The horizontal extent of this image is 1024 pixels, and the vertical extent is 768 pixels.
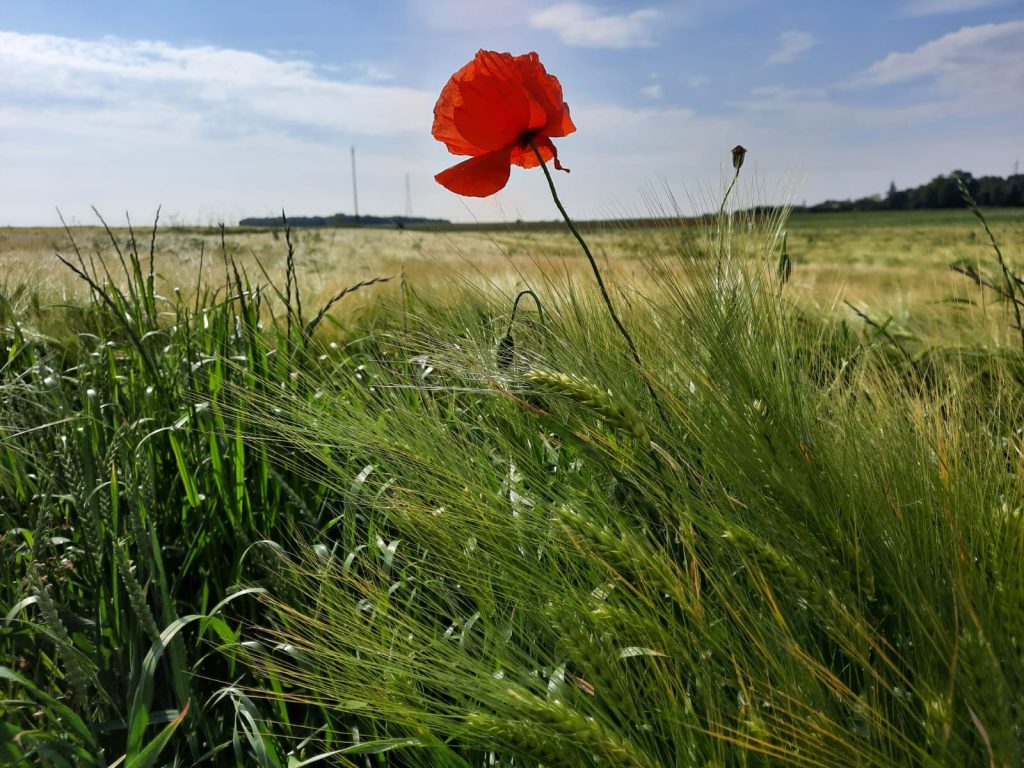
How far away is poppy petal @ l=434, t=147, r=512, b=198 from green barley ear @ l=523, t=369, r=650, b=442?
46 centimetres

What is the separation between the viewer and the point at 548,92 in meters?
1.18

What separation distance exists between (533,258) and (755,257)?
0.38 m

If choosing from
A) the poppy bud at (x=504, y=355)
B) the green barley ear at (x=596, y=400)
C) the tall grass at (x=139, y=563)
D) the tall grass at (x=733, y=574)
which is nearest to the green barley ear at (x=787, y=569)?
the tall grass at (x=733, y=574)

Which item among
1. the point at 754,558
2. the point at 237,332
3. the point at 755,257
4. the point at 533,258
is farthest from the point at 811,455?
the point at 237,332

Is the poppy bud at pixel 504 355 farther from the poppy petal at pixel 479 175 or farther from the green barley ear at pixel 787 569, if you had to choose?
the green barley ear at pixel 787 569

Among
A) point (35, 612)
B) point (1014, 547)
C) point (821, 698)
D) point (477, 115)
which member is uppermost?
point (477, 115)

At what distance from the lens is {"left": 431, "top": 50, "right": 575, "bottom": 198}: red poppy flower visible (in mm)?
1135

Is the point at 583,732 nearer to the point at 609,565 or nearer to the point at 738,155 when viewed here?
the point at 609,565

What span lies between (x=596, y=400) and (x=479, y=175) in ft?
1.75

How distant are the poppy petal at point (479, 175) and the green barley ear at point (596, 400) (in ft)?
1.52

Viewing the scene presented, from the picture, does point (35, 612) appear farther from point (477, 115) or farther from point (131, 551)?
point (477, 115)

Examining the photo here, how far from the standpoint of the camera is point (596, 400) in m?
0.89

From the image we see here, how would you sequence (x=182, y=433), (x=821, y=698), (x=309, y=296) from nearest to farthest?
(x=821, y=698), (x=182, y=433), (x=309, y=296)

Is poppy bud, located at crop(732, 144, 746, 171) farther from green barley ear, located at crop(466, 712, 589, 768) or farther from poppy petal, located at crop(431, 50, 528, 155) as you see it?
green barley ear, located at crop(466, 712, 589, 768)
